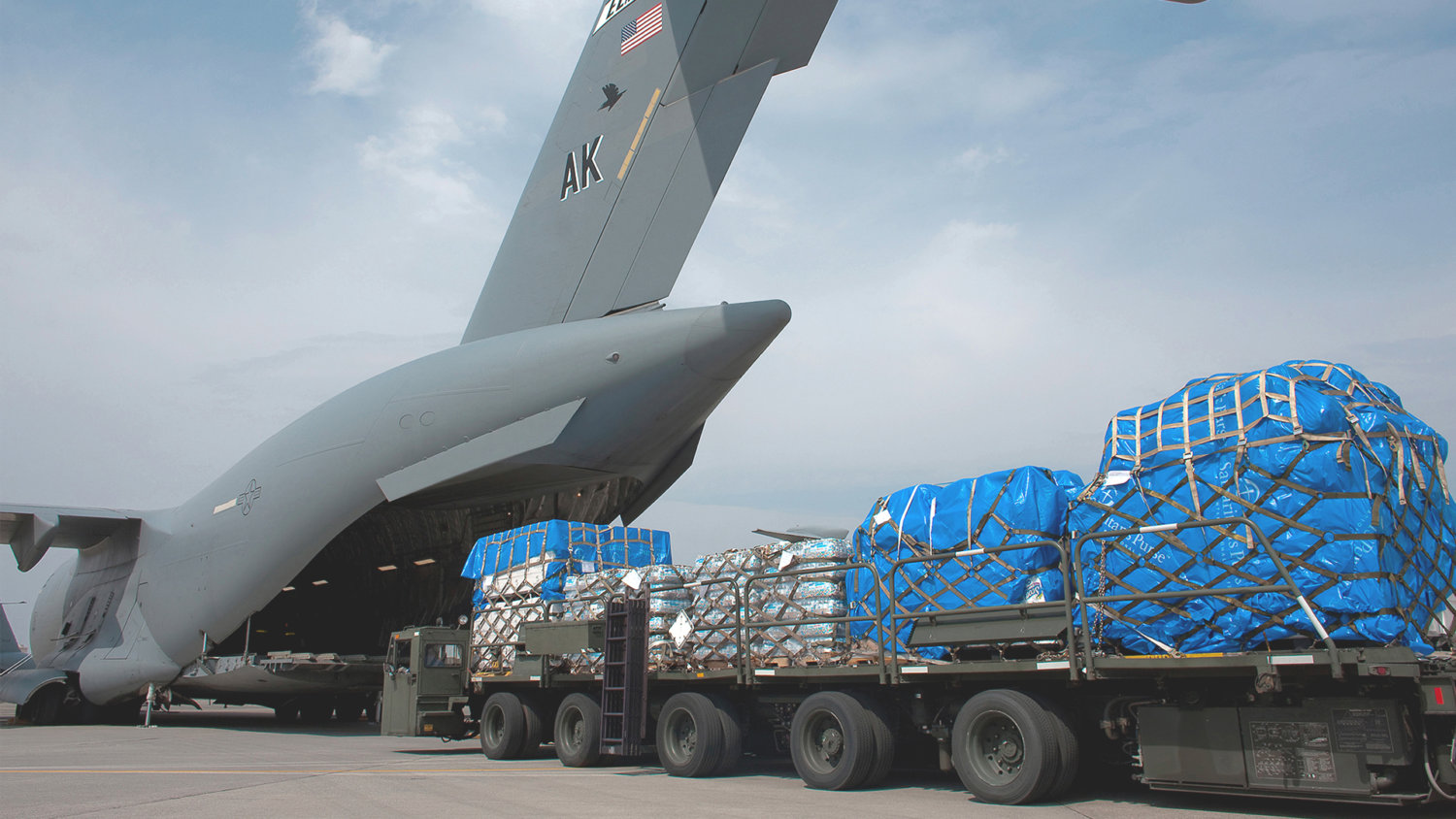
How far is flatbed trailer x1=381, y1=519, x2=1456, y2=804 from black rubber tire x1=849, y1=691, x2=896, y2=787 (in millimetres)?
16

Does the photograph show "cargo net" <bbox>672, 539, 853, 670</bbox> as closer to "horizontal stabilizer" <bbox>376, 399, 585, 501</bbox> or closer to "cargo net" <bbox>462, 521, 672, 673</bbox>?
"cargo net" <bbox>462, 521, 672, 673</bbox>

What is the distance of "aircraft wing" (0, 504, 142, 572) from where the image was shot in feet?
68.3

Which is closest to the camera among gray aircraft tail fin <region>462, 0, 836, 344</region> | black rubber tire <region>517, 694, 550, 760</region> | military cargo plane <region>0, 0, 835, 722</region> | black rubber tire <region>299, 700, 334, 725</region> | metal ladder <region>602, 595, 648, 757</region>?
metal ladder <region>602, 595, 648, 757</region>

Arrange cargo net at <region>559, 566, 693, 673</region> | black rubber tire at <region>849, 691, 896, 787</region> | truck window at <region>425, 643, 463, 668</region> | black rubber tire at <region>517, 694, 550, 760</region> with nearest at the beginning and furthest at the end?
black rubber tire at <region>849, 691, 896, 787</region>, cargo net at <region>559, 566, 693, 673</region>, black rubber tire at <region>517, 694, 550, 760</region>, truck window at <region>425, 643, 463, 668</region>

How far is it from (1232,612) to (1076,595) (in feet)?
3.37

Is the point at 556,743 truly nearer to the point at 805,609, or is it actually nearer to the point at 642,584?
the point at 642,584

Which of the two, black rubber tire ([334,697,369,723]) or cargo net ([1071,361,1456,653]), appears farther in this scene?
black rubber tire ([334,697,369,723])

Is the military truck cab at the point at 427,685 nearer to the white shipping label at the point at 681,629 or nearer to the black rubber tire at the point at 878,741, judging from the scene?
the white shipping label at the point at 681,629

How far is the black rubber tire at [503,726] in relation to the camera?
1238 cm

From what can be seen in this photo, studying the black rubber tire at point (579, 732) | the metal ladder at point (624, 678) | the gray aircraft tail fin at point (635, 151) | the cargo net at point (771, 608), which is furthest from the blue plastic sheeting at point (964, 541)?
the gray aircraft tail fin at point (635, 151)

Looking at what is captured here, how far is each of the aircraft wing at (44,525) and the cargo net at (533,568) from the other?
11.7 meters

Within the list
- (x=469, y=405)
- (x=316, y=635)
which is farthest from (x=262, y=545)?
(x=316, y=635)

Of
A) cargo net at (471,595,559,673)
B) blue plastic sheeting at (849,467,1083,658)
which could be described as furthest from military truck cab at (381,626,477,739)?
blue plastic sheeting at (849,467,1083,658)

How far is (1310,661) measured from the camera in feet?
20.5
